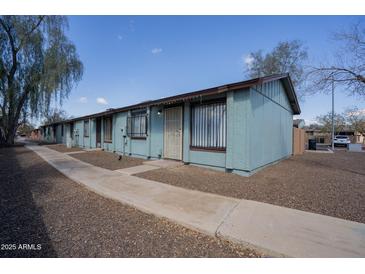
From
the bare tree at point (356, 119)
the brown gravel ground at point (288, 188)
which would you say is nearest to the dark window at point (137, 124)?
the brown gravel ground at point (288, 188)

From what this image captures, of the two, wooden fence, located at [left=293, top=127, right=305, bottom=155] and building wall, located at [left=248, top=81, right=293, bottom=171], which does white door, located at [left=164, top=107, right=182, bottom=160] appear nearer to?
building wall, located at [left=248, top=81, right=293, bottom=171]

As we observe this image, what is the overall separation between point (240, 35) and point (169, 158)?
5.94 metres

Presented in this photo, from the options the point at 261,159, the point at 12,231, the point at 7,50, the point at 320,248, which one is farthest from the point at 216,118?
the point at 7,50

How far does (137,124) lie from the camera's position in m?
10.4

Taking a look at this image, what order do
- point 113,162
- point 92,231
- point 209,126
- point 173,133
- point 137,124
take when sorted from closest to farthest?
point 92,231 < point 209,126 < point 173,133 < point 113,162 < point 137,124

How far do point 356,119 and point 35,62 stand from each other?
4309 centimetres

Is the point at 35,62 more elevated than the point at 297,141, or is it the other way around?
the point at 35,62

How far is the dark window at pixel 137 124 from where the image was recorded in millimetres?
9893

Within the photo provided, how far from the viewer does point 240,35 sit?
812cm

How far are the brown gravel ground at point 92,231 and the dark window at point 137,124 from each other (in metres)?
5.80

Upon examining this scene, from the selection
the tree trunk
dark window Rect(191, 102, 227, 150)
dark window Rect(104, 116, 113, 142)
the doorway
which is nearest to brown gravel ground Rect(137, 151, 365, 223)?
dark window Rect(191, 102, 227, 150)

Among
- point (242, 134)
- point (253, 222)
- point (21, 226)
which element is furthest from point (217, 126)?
point (21, 226)

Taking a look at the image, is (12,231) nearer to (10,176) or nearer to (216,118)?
(10,176)

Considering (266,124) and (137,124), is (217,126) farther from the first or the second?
(137,124)
